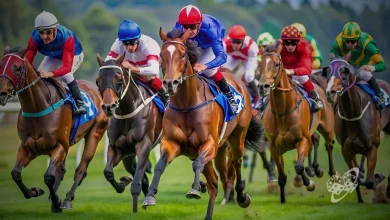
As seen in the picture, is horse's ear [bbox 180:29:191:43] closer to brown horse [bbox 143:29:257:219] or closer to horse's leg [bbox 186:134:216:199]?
brown horse [bbox 143:29:257:219]

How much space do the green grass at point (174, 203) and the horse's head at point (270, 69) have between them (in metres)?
1.46

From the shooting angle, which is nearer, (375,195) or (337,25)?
(375,195)

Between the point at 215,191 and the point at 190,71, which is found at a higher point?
the point at 190,71

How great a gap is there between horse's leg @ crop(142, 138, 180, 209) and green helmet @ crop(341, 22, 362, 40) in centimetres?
399

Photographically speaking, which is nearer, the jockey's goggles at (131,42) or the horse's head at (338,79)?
the jockey's goggles at (131,42)

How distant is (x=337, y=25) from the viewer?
89.0 ft

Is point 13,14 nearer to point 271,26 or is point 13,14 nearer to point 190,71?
point 271,26

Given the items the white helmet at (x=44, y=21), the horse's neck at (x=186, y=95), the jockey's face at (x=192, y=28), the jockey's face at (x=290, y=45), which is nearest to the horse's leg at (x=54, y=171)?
the white helmet at (x=44, y=21)

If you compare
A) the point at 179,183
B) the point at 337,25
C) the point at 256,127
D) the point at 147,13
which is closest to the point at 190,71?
the point at 256,127

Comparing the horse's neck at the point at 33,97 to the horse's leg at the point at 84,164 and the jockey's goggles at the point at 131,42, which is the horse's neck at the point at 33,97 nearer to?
the horse's leg at the point at 84,164

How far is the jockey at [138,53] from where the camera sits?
10.2 metres

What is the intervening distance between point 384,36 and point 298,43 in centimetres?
1085

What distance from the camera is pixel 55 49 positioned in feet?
34.6
